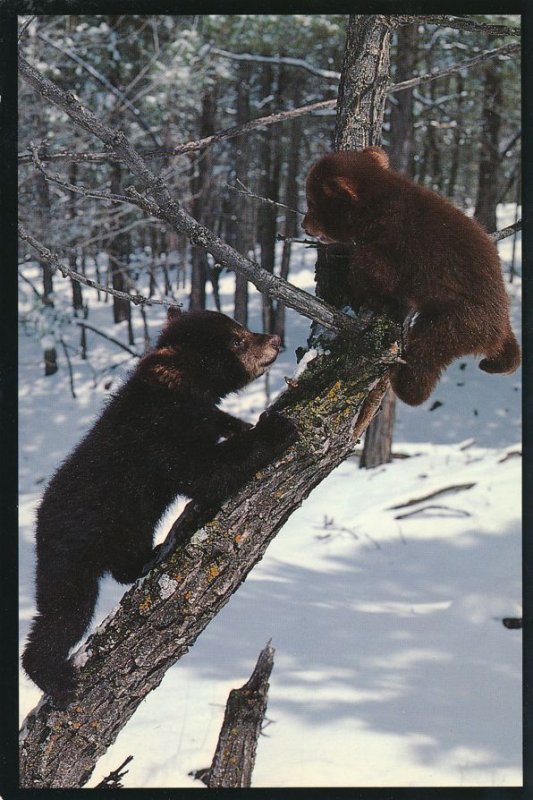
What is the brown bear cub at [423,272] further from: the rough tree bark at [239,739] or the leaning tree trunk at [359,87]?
the rough tree bark at [239,739]

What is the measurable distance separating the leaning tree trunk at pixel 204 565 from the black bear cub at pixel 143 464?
7 cm

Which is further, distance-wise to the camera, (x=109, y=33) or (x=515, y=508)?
(x=109, y=33)

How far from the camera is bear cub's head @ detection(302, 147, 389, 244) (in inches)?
105

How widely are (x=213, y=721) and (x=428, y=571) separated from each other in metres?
3.09

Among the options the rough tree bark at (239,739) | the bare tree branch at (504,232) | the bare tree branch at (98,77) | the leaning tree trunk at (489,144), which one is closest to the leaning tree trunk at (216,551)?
the bare tree branch at (504,232)

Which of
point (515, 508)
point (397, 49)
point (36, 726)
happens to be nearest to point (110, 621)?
point (36, 726)

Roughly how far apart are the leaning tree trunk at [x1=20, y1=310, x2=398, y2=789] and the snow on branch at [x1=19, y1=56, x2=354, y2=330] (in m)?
0.23

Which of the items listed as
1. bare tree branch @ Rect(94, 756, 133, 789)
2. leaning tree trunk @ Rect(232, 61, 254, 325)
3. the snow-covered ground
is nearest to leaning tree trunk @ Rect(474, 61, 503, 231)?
leaning tree trunk @ Rect(232, 61, 254, 325)

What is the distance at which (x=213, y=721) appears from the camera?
4527mm

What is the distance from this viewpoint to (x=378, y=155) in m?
2.76

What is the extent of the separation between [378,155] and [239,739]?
2.58m

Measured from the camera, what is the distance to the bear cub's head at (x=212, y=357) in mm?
2471

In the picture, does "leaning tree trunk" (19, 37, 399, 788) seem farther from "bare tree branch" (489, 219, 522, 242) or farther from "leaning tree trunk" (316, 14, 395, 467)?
"bare tree branch" (489, 219, 522, 242)
